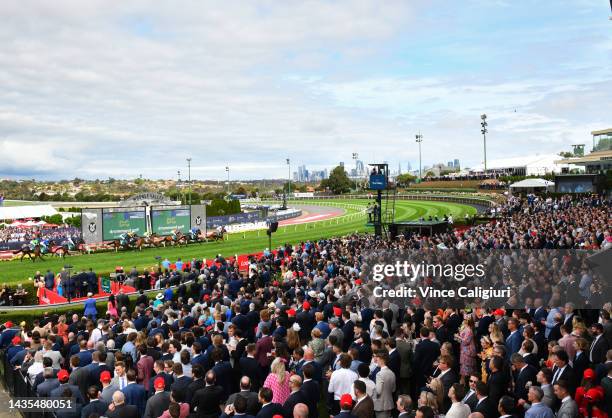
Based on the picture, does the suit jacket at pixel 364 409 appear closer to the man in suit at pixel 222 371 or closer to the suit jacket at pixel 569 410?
the suit jacket at pixel 569 410

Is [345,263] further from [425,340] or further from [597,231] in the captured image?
[425,340]

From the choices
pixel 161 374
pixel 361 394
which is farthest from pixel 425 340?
pixel 161 374

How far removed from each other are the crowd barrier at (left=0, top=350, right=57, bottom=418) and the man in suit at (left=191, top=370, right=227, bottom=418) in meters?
2.54

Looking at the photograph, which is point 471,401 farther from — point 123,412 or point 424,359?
point 123,412

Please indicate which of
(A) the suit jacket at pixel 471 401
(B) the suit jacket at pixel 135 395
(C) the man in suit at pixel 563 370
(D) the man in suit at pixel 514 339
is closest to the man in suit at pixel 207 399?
(B) the suit jacket at pixel 135 395

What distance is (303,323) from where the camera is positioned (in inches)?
454

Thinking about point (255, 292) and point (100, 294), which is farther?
point (100, 294)

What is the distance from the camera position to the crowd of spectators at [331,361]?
22.0 ft

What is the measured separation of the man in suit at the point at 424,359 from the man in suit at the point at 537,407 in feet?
8.79

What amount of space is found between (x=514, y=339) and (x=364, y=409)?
3.40 meters

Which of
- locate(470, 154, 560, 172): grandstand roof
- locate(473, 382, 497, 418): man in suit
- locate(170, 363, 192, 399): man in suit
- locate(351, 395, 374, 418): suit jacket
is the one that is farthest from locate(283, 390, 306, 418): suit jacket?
locate(470, 154, 560, 172): grandstand roof

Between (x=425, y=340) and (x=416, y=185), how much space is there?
8662 centimetres

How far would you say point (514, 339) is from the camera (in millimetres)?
8750

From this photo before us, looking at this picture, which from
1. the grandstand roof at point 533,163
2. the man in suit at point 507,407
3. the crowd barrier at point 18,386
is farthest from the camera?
the grandstand roof at point 533,163
